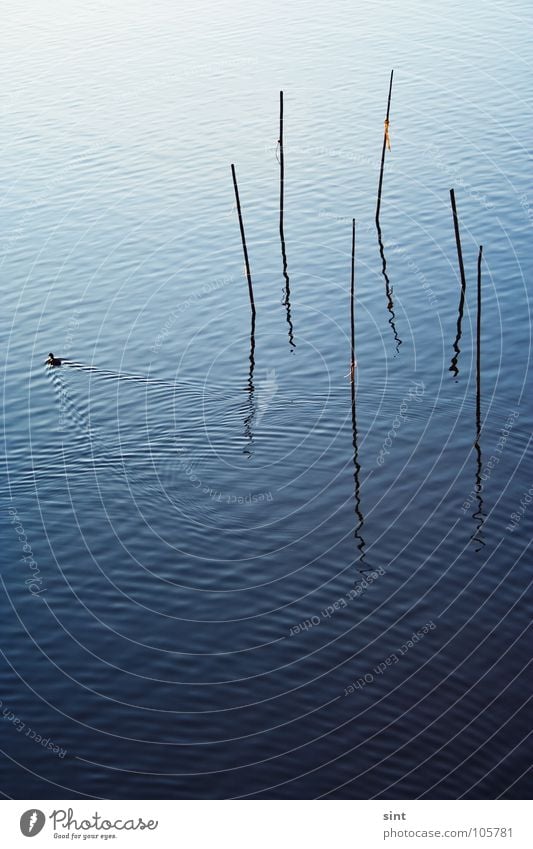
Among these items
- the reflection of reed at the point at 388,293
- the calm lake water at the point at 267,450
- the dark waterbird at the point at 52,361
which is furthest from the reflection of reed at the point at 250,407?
the dark waterbird at the point at 52,361

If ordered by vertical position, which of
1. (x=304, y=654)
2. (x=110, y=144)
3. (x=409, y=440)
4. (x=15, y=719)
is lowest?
(x=15, y=719)

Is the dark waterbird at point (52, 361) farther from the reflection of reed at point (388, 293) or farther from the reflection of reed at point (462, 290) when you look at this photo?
the reflection of reed at point (462, 290)

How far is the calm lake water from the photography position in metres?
22.9

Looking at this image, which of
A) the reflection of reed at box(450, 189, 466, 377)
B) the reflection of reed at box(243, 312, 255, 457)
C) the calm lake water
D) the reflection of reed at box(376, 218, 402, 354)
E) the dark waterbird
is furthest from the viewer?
the reflection of reed at box(376, 218, 402, 354)

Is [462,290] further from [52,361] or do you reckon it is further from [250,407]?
[52,361]

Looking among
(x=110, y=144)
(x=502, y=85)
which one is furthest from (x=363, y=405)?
(x=502, y=85)

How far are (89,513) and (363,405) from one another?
10.1 metres

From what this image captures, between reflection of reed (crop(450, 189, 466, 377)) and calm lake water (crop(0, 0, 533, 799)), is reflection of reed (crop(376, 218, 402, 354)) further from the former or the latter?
reflection of reed (crop(450, 189, 466, 377))

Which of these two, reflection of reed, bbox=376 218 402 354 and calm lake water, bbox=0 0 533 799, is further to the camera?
reflection of reed, bbox=376 218 402 354

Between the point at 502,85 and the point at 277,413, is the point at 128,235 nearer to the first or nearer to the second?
the point at 277,413

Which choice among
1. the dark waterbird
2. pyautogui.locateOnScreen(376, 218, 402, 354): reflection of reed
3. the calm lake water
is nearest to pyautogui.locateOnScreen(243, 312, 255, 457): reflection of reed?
the calm lake water

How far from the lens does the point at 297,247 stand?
49.9 metres

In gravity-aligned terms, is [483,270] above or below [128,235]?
below

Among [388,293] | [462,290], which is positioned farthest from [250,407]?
[462,290]
